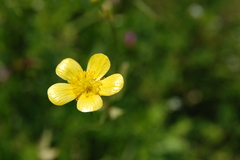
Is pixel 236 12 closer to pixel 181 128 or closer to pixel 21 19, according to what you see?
pixel 181 128

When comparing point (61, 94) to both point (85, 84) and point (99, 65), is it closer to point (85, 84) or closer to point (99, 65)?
point (85, 84)

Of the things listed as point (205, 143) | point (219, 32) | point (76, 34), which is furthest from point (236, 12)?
point (76, 34)

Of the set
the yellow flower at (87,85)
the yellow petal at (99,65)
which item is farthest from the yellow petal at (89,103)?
the yellow petal at (99,65)

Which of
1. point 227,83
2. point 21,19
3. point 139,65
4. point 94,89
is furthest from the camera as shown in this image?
point 227,83

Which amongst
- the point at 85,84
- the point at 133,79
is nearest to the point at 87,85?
the point at 85,84

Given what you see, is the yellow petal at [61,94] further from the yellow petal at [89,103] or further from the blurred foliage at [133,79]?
the blurred foliage at [133,79]

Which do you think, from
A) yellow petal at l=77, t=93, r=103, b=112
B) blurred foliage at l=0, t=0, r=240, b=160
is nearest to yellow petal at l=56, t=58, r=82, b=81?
yellow petal at l=77, t=93, r=103, b=112
